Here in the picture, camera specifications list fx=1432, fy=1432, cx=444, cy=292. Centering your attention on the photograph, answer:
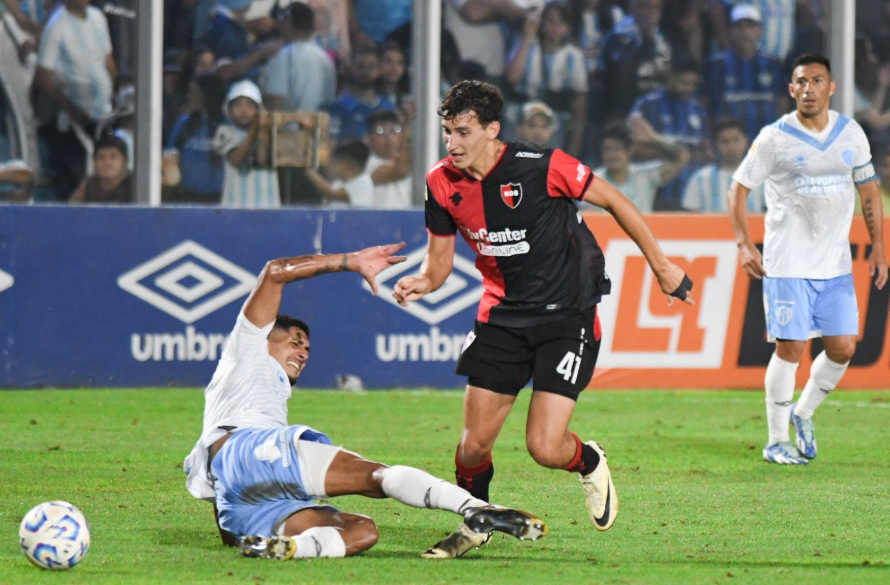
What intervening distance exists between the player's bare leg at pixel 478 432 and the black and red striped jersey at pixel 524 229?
32 cm

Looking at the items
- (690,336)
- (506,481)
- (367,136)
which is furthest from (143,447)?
(367,136)

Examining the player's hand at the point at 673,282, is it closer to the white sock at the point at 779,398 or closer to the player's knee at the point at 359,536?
the player's knee at the point at 359,536

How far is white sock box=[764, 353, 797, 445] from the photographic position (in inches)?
329

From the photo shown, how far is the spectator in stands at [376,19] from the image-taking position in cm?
1376

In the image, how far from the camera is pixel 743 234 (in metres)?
8.35

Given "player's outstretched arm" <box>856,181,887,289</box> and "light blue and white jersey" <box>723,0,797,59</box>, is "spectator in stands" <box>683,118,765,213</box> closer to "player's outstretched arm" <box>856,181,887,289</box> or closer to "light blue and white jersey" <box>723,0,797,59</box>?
"light blue and white jersey" <box>723,0,797,59</box>

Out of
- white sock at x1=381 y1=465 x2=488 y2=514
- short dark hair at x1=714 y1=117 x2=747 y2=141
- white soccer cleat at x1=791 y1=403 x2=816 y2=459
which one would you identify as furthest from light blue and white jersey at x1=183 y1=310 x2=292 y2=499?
short dark hair at x1=714 y1=117 x2=747 y2=141

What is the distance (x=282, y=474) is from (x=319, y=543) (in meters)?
0.30

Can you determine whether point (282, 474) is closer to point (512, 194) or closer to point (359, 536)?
point (359, 536)

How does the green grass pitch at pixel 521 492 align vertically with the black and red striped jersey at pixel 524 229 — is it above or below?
below

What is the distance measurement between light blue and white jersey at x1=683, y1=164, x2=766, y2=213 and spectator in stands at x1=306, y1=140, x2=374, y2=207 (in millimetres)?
3178

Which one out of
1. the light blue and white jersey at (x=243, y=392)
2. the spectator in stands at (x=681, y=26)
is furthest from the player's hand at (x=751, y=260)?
the spectator in stands at (x=681, y=26)

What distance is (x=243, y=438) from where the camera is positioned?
221 inches

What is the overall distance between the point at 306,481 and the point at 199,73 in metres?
8.43
